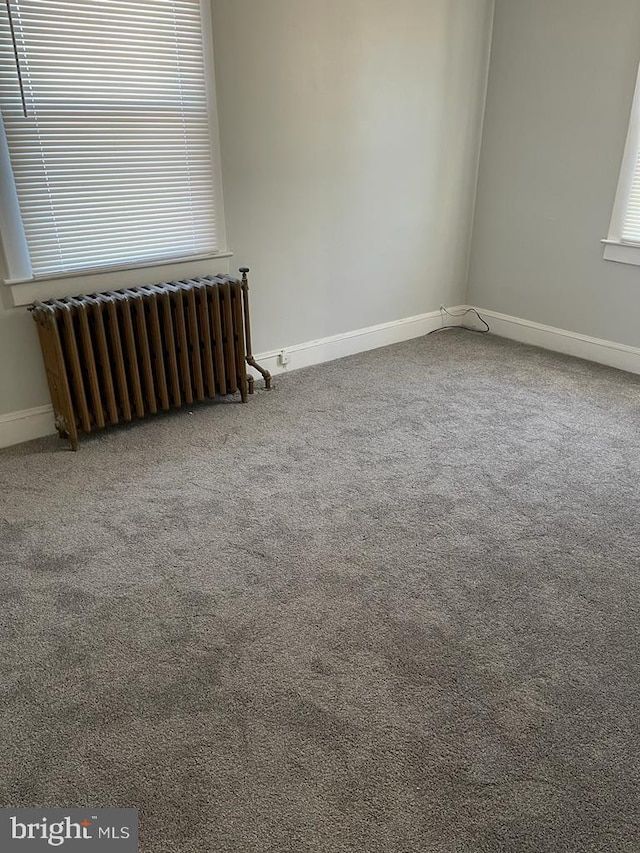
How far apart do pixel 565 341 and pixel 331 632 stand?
10.4ft

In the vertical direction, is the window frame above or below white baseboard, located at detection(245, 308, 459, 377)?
above

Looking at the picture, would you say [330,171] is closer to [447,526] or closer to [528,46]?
[528,46]

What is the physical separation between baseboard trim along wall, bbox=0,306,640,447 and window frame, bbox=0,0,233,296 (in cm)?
76

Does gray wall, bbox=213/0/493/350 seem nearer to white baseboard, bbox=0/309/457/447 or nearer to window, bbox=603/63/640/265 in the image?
white baseboard, bbox=0/309/457/447

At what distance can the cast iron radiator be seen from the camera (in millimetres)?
2945

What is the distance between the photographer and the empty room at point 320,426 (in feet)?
5.15

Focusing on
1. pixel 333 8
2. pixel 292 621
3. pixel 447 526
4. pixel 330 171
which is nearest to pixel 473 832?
pixel 292 621

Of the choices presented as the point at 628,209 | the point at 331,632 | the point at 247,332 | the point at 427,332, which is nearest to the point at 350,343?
the point at 427,332

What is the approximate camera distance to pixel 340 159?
3871 millimetres

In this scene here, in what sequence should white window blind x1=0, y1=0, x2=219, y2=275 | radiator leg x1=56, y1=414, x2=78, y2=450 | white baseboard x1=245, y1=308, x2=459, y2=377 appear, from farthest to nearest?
white baseboard x1=245, y1=308, x2=459, y2=377 < radiator leg x1=56, y1=414, x2=78, y2=450 < white window blind x1=0, y1=0, x2=219, y2=275

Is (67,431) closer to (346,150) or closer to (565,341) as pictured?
(346,150)

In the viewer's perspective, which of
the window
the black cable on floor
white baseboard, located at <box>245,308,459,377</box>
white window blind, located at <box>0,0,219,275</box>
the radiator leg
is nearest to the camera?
white window blind, located at <box>0,0,219,275</box>

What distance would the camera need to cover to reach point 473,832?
1428 millimetres

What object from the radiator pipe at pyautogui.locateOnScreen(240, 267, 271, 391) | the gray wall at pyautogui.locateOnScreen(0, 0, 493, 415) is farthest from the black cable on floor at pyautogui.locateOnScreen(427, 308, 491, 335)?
the radiator pipe at pyautogui.locateOnScreen(240, 267, 271, 391)
